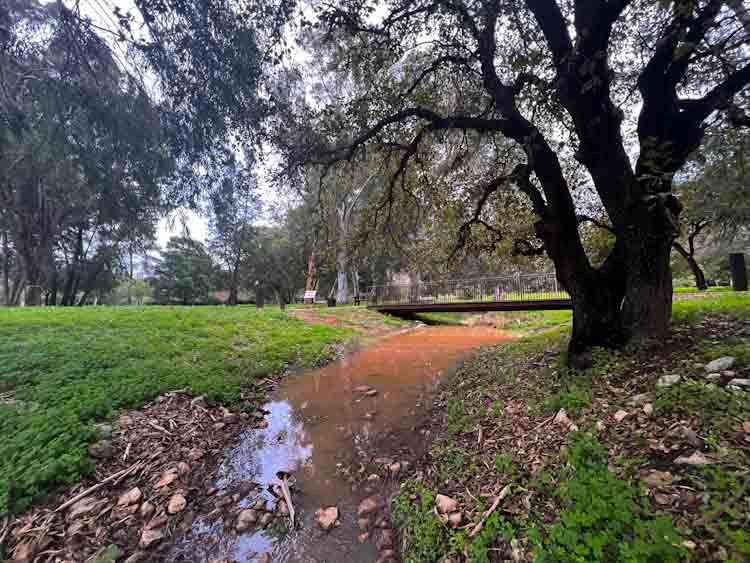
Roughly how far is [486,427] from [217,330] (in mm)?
6242

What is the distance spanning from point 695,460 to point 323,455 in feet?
8.38

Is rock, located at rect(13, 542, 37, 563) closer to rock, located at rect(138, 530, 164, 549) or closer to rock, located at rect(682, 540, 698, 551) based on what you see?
rock, located at rect(138, 530, 164, 549)

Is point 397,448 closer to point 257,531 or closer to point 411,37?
point 257,531

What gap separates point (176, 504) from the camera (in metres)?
2.14

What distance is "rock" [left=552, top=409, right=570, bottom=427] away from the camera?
7.94 ft

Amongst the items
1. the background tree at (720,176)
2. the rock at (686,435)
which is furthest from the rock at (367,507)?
the background tree at (720,176)

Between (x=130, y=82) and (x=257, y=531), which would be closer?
(x=257, y=531)

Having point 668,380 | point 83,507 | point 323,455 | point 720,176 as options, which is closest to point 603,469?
point 668,380

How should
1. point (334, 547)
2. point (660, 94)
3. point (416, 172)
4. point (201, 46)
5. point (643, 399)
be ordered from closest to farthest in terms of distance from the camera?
point (334, 547) → point (643, 399) → point (660, 94) → point (201, 46) → point (416, 172)

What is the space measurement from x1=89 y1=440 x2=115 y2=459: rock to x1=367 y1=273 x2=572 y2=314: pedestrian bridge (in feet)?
33.9

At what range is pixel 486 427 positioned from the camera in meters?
2.78

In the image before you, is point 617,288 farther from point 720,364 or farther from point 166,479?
point 166,479

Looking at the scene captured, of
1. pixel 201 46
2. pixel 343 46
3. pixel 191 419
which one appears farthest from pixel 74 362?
pixel 343 46

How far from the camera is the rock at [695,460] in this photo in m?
1.58
